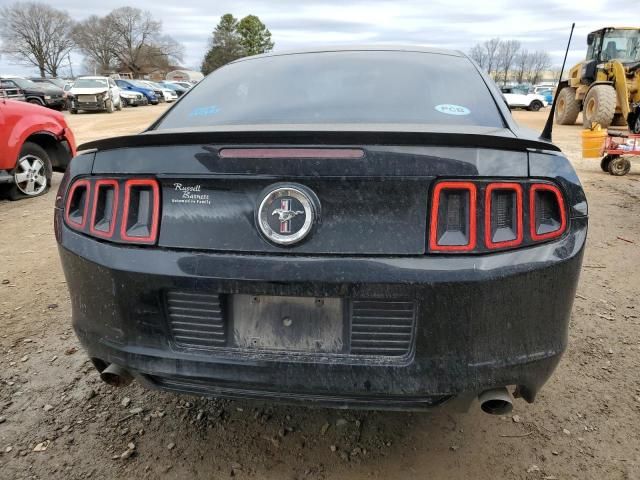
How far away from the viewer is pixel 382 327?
64.9 inches

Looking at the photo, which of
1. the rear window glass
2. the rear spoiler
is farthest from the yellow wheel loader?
the rear spoiler

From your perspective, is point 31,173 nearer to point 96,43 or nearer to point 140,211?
point 140,211

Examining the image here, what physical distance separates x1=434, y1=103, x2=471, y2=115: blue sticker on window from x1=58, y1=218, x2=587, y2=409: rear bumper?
2.36 ft

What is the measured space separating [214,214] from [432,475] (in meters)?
1.31

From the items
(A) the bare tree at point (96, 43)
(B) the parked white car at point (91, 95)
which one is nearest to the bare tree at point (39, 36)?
(A) the bare tree at point (96, 43)

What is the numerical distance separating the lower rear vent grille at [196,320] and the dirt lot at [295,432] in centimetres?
65

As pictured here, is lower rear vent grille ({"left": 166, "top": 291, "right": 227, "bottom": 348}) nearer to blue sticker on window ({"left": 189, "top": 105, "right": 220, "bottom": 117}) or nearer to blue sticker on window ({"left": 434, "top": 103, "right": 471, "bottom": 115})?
blue sticker on window ({"left": 189, "top": 105, "right": 220, "bottom": 117})

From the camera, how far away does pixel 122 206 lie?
5.97 ft

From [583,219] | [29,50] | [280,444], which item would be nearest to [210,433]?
[280,444]

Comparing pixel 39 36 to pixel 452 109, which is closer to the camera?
pixel 452 109

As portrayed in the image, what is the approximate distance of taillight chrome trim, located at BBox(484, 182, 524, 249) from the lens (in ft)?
5.32

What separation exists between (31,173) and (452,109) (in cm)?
613

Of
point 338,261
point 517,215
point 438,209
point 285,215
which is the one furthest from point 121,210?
point 517,215

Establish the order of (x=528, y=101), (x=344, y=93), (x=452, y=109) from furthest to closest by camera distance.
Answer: (x=528, y=101) < (x=344, y=93) < (x=452, y=109)
